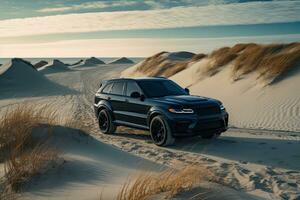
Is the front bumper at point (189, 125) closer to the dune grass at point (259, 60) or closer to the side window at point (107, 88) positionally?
the side window at point (107, 88)

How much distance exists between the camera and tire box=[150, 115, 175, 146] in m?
11.7

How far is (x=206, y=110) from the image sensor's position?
1183cm

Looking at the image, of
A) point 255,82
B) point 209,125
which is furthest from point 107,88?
point 255,82

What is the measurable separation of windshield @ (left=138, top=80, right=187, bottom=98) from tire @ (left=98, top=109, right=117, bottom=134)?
1709mm

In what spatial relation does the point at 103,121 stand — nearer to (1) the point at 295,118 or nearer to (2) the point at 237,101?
(1) the point at 295,118

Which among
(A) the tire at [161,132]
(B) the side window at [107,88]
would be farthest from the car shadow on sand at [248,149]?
(B) the side window at [107,88]


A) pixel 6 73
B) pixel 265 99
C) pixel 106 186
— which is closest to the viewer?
pixel 106 186

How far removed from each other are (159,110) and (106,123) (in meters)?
2.97

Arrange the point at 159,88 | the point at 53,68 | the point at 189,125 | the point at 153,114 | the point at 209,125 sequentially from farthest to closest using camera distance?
the point at 53,68, the point at 159,88, the point at 153,114, the point at 209,125, the point at 189,125

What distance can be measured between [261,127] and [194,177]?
9551 millimetres

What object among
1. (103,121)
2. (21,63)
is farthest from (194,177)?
(21,63)

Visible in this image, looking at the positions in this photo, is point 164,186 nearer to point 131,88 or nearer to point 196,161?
point 196,161

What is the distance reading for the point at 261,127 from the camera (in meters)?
15.7

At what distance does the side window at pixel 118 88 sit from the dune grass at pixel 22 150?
7.83 ft
